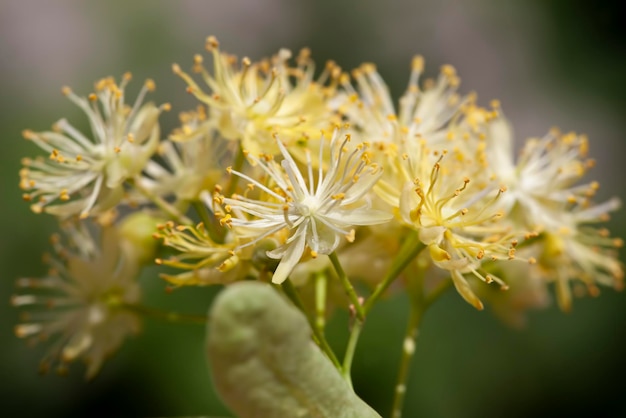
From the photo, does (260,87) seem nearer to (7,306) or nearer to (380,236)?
(380,236)

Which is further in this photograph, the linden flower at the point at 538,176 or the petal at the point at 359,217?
the linden flower at the point at 538,176

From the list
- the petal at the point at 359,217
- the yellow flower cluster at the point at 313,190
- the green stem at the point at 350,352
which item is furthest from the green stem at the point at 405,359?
the petal at the point at 359,217

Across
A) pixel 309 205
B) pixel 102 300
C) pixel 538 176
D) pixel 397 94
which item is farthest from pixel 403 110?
pixel 397 94

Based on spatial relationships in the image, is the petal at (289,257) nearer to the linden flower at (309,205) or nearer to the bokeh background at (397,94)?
the linden flower at (309,205)

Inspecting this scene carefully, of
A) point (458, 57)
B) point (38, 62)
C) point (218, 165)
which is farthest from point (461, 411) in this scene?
point (38, 62)

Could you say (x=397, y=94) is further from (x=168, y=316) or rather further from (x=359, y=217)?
(x=359, y=217)
